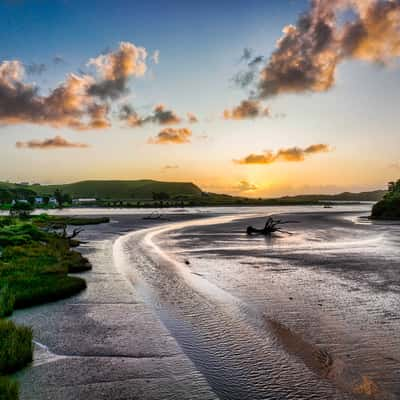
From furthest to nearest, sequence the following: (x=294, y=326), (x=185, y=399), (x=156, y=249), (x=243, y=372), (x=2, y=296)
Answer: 1. (x=156, y=249)
2. (x=2, y=296)
3. (x=294, y=326)
4. (x=243, y=372)
5. (x=185, y=399)

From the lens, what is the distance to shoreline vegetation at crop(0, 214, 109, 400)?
1037 centimetres

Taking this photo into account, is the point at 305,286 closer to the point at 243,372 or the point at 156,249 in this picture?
the point at 243,372

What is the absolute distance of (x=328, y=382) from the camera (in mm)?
9383

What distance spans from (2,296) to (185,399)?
1207cm

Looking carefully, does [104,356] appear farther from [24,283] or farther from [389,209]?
[389,209]

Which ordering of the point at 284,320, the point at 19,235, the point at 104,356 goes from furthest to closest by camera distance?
the point at 19,235 → the point at 284,320 → the point at 104,356

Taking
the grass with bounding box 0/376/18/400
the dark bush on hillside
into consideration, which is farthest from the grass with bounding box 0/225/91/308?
the grass with bounding box 0/376/18/400

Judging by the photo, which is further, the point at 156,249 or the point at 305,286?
the point at 156,249

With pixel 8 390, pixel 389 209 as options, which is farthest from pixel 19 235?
pixel 389 209

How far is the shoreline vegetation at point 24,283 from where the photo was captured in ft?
34.0

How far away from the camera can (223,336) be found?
13.0 m

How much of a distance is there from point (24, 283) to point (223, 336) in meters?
12.6

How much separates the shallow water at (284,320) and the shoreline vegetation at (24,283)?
13.8 ft

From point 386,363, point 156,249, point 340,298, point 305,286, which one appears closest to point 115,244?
point 156,249
